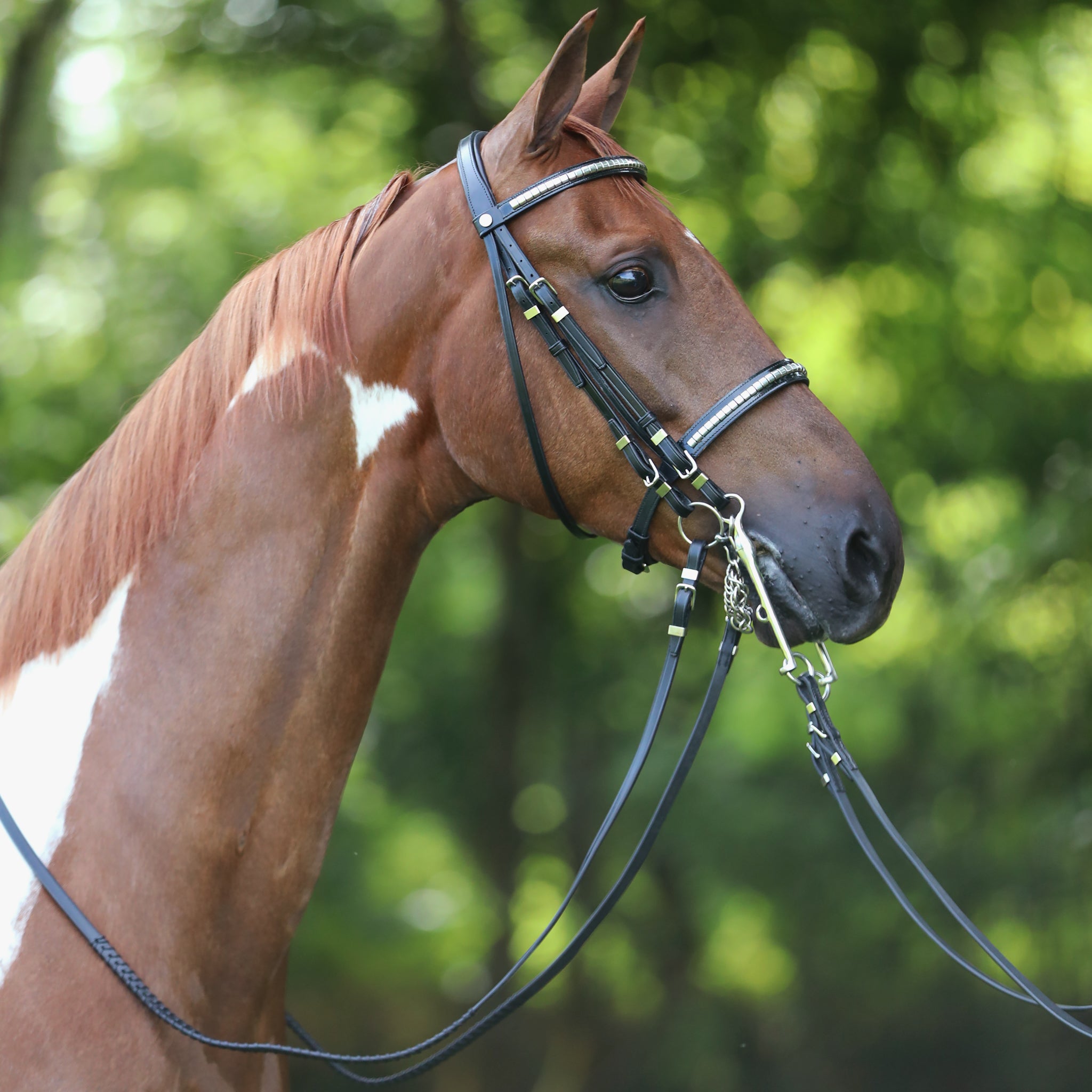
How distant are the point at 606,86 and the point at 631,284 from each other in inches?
27.2

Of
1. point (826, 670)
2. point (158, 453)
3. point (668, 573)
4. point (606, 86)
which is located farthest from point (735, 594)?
point (668, 573)

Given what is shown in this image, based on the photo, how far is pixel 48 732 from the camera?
178cm

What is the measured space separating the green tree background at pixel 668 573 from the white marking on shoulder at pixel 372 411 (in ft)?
11.8

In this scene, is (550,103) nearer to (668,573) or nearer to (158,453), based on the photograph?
(158,453)

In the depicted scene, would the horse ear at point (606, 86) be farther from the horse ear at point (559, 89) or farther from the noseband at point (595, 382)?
the noseband at point (595, 382)

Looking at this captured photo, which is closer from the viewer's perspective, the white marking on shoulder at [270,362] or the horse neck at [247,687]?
the horse neck at [247,687]

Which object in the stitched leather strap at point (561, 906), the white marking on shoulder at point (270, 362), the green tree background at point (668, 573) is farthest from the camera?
the green tree background at point (668, 573)

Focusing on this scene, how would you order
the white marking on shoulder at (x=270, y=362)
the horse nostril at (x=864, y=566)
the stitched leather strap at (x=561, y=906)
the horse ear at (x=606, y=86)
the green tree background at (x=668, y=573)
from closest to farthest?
the stitched leather strap at (x=561, y=906) < the horse nostril at (x=864, y=566) < the white marking on shoulder at (x=270, y=362) < the horse ear at (x=606, y=86) < the green tree background at (x=668, y=573)

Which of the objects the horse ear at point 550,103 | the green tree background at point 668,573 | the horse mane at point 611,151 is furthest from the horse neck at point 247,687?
the green tree background at point 668,573

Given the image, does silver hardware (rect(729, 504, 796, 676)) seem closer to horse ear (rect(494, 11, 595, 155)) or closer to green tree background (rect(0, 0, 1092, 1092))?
horse ear (rect(494, 11, 595, 155))

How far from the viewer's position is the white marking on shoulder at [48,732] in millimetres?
1721

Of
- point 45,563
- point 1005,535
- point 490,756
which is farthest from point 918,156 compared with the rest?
point 45,563

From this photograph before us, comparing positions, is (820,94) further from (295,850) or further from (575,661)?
(295,850)

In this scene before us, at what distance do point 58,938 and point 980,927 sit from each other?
232 inches
